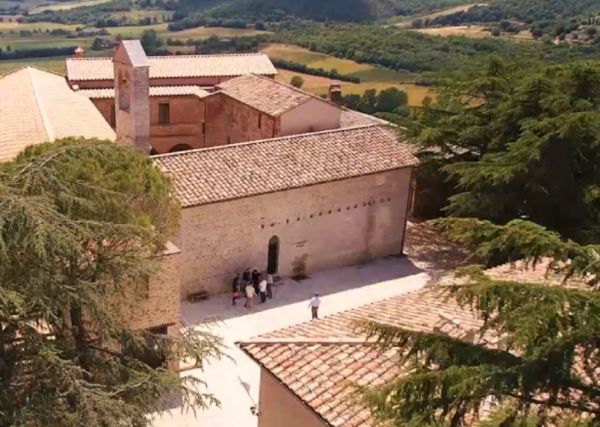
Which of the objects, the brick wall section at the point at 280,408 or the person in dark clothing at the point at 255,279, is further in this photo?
the person in dark clothing at the point at 255,279

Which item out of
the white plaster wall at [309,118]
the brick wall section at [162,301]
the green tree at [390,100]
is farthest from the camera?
the green tree at [390,100]

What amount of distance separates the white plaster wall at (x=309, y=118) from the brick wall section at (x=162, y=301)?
1175cm

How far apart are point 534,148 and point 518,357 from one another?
51.5ft

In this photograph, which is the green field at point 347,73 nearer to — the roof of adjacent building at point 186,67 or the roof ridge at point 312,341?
the roof of adjacent building at point 186,67

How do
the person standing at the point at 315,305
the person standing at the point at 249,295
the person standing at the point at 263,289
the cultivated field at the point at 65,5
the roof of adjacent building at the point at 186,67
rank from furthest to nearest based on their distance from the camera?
the cultivated field at the point at 65,5 → the roof of adjacent building at the point at 186,67 → the person standing at the point at 263,289 → the person standing at the point at 249,295 → the person standing at the point at 315,305

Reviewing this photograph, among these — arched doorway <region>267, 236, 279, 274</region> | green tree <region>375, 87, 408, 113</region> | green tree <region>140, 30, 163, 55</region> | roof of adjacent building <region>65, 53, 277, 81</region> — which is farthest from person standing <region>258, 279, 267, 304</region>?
green tree <region>140, 30, 163, 55</region>

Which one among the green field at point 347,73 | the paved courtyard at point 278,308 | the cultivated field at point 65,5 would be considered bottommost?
the cultivated field at point 65,5

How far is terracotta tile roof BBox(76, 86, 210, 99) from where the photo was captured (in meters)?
30.4

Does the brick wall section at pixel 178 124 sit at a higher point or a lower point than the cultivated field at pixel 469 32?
higher

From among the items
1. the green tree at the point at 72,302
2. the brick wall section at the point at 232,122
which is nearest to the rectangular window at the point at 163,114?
the brick wall section at the point at 232,122

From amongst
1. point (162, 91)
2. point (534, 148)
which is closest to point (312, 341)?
point (534, 148)

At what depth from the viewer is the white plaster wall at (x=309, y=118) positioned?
27281 millimetres

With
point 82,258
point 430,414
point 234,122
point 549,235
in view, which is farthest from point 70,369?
point 234,122

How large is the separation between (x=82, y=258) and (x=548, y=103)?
17194 millimetres
